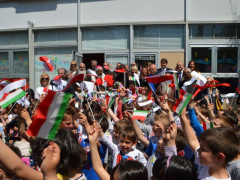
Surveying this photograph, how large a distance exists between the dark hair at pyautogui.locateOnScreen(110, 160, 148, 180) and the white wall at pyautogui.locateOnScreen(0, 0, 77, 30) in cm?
1045

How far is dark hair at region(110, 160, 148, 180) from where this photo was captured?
7.54 ft

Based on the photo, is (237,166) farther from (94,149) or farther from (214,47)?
(214,47)

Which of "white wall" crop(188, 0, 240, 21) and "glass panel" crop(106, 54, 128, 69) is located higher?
"white wall" crop(188, 0, 240, 21)

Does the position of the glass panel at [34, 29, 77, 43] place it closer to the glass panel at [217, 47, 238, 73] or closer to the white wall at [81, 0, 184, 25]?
the white wall at [81, 0, 184, 25]

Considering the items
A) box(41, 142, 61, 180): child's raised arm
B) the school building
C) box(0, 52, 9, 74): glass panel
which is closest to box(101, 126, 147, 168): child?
box(41, 142, 61, 180): child's raised arm

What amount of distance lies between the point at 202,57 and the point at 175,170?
9620 millimetres

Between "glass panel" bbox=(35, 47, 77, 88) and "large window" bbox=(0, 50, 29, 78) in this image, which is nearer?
"glass panel" bbox=(35, 47, 77, 88)

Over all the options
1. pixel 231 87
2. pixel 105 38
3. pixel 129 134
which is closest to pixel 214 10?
pixel 231 87

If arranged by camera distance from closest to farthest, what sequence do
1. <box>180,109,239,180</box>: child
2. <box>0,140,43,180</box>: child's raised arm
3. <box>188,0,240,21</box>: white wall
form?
<box>0,140,43,180</box>: child's raised arm
<box>180,109,239,180</box>: child
<box>188,0,240,21</box>: white wall

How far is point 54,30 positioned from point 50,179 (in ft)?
37.0

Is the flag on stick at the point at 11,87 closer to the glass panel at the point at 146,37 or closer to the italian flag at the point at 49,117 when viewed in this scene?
the italian flag at the point at 49,117

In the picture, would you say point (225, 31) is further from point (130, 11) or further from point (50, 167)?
point (50, 167)

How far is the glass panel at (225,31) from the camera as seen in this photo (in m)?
11.3

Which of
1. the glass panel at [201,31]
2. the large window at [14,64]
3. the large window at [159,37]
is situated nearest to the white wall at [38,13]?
the large window at [14,64]
